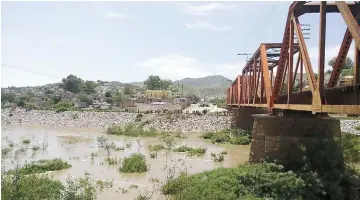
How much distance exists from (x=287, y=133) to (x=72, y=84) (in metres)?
143

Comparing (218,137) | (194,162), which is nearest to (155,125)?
(218,137)

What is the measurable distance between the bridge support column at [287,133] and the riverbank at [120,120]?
80.9 ft

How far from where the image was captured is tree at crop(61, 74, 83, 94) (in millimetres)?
150500

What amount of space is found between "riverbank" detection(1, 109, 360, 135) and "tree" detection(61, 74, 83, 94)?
217 ft

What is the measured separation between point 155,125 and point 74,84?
106382mm

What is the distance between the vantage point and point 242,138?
37188 millimetres

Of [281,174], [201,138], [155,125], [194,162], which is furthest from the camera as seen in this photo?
[155,125]

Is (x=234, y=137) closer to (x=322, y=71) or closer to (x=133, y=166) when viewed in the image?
(x=133, y=166)

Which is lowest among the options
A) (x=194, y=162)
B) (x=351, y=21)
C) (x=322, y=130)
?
(x=194, y=162)

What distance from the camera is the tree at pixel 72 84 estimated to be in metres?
150

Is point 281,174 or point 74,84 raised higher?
point 74,84

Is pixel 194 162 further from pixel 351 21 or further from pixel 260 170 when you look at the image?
pixel 351 21

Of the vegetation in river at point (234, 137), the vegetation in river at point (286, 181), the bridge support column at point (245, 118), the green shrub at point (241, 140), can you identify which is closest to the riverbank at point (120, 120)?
the bridge support column at point (245, 118)

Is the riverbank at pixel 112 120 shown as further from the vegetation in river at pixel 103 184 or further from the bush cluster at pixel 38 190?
the bush cluster at pixel 38 190
